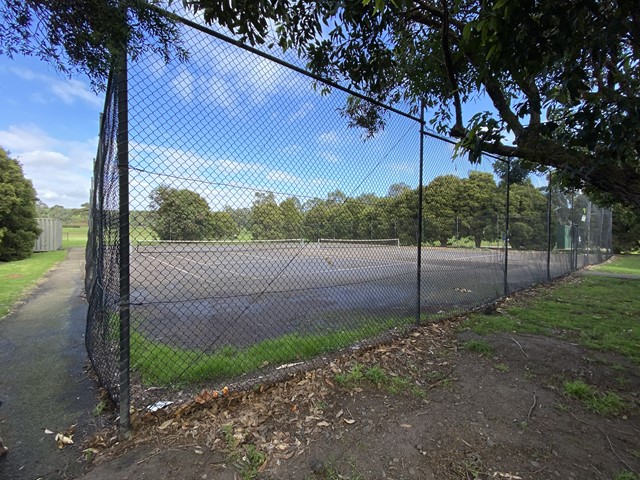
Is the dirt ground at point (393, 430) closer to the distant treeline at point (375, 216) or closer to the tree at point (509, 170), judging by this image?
the distant treeline at point (375, 216)

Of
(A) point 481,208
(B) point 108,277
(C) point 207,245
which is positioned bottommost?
(B) point 108,277

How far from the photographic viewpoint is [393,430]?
259 centimetres

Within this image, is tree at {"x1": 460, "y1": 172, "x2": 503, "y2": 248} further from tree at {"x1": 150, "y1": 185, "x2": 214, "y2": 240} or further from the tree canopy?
tree at {"x1": 150, "y1": 185, "x2": 214, "y2": 240}

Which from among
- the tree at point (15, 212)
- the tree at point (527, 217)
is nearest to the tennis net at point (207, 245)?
the tree at point (527, 217)

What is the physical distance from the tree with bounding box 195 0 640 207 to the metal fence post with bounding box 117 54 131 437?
90 cm

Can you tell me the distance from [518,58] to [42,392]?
482cm

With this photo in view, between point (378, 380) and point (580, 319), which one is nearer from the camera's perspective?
point (378, 380)

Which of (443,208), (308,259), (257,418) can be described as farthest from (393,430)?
(443,208)

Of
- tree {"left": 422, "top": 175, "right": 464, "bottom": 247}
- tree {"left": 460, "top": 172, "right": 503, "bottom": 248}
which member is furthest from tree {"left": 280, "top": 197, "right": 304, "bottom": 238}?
tree {"left": 460, "top": 172, "right": 503, "bottom": 248}

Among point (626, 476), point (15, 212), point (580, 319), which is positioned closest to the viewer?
point (626, 476)

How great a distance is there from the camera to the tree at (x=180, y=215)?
2.57m

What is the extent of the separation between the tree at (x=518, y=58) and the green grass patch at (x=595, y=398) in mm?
1665

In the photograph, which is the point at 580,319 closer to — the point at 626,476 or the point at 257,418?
the point at 626,476

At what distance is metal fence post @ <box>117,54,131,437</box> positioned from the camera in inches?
93.7
